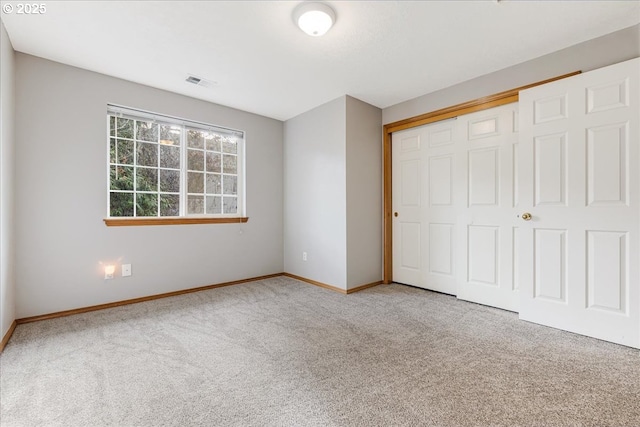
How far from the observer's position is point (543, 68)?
2.60 meters

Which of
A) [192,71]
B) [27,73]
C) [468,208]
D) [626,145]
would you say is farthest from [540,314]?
[27,73]

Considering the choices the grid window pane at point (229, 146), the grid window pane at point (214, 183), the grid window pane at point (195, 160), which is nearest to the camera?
the grid window pane at point (195, 160)

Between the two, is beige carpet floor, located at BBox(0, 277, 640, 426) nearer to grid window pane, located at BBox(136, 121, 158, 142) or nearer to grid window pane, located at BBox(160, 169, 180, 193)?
grid window pane, located at BBox(160, 169, 180, 193)

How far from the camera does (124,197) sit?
3.15 meters

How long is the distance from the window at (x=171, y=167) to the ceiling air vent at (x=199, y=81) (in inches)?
24.1

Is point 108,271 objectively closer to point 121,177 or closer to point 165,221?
point 165,221

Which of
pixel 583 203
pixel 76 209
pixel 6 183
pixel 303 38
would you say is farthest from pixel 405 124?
pixel 6 183

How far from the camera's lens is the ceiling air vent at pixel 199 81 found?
3037mm

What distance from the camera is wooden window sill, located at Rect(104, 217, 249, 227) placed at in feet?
9.82

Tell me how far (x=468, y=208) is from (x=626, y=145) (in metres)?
1.32

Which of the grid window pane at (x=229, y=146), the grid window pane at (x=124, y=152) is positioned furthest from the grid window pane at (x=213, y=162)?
the grid window pane at (x=124, y=152)

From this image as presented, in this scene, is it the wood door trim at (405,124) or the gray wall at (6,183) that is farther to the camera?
the wood door trim at (405,124)

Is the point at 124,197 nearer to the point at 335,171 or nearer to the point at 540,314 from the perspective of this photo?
the point at 335,171

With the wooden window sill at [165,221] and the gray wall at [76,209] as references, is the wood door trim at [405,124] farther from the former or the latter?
the gray wall at [76,209]
